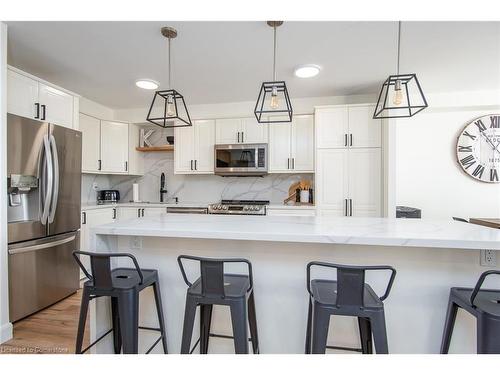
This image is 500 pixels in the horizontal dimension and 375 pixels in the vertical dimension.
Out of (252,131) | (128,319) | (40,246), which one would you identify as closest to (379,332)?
(128,319)

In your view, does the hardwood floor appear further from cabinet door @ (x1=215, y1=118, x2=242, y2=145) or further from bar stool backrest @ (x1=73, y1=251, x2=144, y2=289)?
cabinet door @ (x1=215, y1=118, x2=242, y2=145)

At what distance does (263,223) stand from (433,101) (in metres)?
3.14

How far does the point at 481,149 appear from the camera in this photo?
3.51m

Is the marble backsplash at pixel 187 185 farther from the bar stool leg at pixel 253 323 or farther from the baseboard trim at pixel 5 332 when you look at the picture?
the bar stool leg at pixel 253 323

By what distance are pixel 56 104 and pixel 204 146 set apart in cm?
182

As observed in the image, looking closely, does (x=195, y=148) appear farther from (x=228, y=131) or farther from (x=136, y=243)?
(x=136, y=243)

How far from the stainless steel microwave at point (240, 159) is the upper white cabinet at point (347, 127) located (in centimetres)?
80

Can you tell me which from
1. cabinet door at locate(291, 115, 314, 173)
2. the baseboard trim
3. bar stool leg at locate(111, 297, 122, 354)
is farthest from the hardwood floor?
cabinet door at locate(291, 115, 314, 173)

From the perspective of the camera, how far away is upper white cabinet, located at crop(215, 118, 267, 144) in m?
3.78

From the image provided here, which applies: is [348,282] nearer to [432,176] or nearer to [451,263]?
[451,263]

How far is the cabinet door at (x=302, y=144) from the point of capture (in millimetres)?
3664

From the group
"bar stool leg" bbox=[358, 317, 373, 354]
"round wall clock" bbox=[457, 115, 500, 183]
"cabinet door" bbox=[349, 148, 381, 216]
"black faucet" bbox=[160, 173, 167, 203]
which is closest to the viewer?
"bar stool leg" bbox=[358, 317, 373, 354]

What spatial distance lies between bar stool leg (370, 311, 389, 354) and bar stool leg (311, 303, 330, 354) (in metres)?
→ 0.20

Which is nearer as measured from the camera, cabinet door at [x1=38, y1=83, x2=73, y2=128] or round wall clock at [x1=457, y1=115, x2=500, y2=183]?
cabinet door at [x1=38, y1=83, x2=73, y2=128]
